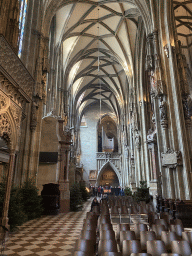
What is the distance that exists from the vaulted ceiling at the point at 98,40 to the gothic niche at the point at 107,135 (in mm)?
7499

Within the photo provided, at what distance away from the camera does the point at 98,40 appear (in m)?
21.0

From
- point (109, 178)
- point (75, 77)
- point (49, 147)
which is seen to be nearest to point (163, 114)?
point (49, 147)

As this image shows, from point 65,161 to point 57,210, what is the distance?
2956 mm

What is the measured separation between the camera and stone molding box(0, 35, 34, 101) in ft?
14.4

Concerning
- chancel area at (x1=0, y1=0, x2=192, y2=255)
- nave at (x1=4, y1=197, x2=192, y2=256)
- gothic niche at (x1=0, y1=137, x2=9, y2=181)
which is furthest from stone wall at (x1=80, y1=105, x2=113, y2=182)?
nave at (x1=4, y1=197, x2=192, y2=256)

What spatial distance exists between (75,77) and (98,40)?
17.8ft

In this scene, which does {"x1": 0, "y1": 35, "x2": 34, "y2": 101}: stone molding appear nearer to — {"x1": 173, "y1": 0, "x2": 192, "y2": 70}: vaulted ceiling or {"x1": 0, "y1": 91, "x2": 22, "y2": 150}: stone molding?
{"x1": 0, "y1": 91, "x2": 22, "y2": 150}: stone molding

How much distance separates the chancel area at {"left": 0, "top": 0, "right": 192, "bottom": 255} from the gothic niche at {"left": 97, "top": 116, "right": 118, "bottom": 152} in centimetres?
701

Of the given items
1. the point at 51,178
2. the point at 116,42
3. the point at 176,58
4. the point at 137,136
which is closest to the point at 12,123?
the point at 51,178

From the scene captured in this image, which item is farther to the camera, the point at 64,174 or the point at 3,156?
the point at 64,174

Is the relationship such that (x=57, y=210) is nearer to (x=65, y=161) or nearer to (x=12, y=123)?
(x=65, y=161)

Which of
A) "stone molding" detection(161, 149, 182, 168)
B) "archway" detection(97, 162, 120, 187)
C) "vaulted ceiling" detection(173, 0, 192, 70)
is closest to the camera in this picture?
"stone molding" detection(161, 149, 182, 168)

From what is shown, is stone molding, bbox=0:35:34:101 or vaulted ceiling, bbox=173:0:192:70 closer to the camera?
stone molding, bbox=0:35:34:101

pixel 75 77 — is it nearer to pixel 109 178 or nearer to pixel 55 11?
pixel 55 11
